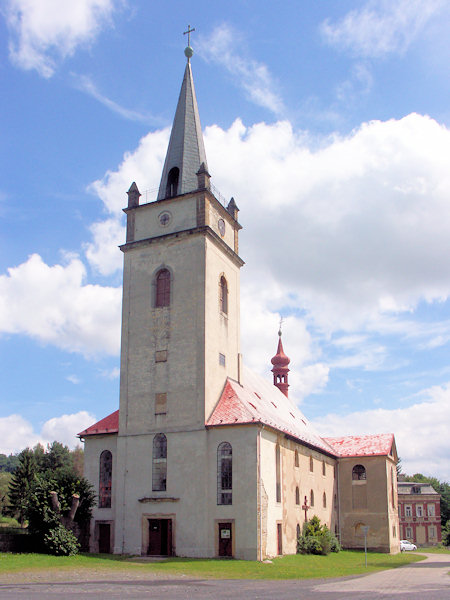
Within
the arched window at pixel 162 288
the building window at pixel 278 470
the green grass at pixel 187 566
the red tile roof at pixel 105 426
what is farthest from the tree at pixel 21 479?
the building window at pixel 278 470

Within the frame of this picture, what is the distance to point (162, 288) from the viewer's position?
36219mm

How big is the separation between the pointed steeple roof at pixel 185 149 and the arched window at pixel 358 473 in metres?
27.3

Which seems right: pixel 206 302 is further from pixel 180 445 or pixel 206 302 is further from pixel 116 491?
pixel 116 491

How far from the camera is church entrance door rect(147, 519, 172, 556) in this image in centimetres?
3186

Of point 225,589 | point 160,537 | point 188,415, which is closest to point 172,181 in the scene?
point 188,415

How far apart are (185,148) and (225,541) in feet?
78.4

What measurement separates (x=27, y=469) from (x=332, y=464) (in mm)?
37832

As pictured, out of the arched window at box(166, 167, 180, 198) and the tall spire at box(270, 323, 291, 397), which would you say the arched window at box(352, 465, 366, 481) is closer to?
the tall spire at box(270, 323, 291, 397)

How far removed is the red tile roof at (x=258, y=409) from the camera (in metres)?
32.8

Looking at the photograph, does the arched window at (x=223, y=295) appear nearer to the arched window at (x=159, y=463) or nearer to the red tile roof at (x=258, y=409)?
the red tile roof at (x=258, y=409)

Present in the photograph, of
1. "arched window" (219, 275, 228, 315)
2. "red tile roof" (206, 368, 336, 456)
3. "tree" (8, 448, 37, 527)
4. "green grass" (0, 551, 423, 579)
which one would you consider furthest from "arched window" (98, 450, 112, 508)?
"tree" (8, 448, 37, 527)

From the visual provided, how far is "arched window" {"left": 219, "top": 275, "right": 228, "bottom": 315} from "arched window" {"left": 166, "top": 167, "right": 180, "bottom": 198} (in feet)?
21.0

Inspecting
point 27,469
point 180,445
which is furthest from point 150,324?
point 27,469

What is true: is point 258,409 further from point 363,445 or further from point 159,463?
point 363,445
